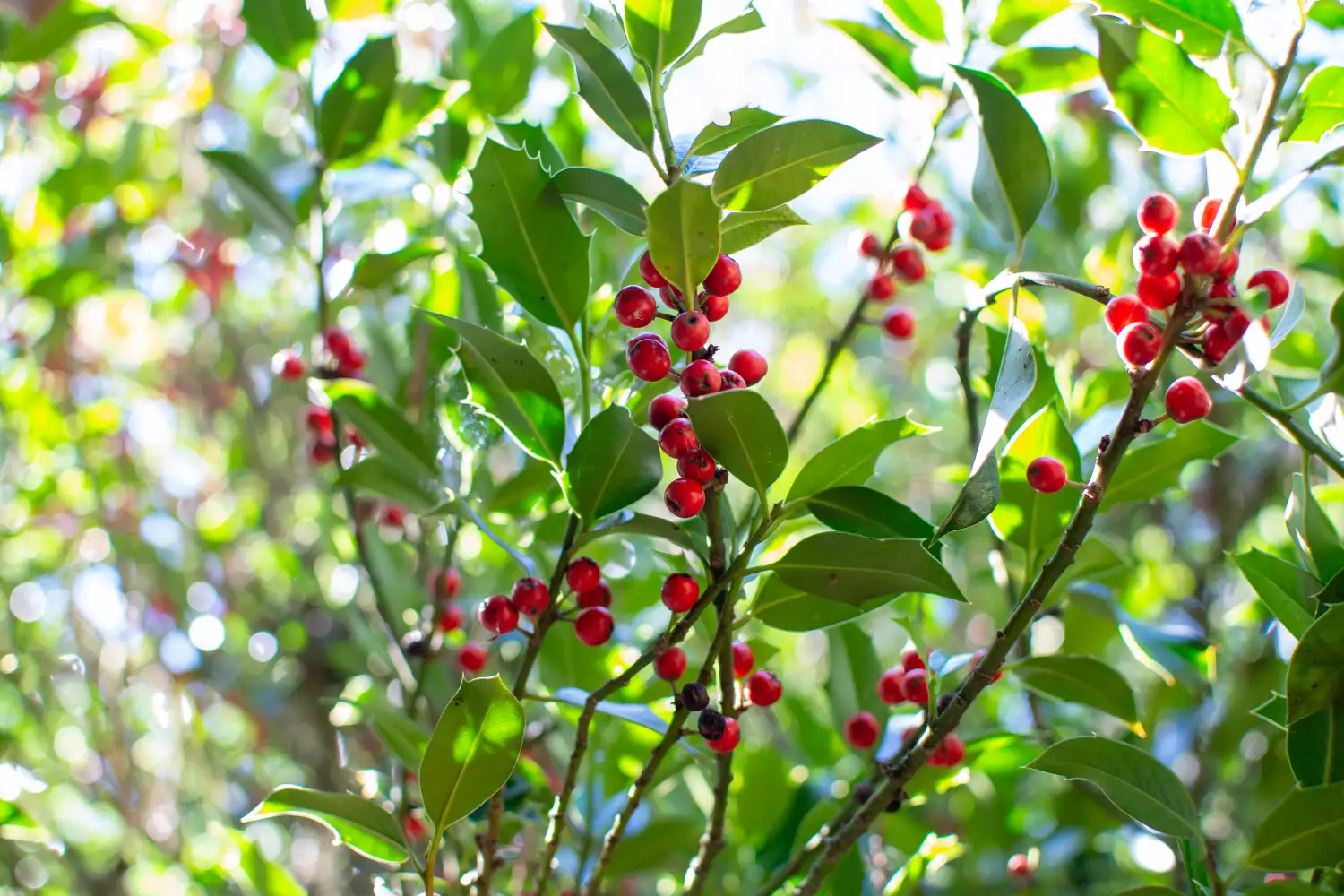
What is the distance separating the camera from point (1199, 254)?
2.69 ft

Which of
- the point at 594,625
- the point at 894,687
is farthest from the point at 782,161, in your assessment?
the point at 894,687

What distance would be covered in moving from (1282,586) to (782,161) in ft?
2.34

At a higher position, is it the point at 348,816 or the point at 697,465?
the point at 697,465

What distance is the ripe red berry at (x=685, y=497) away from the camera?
2.90 feet

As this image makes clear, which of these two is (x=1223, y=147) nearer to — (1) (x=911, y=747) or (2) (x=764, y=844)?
(1) (x=911, y=747)

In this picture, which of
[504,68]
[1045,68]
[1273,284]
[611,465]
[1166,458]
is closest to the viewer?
[611,465]

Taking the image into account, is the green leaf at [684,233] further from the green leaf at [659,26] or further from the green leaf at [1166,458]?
the green leaf at [1166,458]

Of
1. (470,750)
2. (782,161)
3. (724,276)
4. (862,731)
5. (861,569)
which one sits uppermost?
(782,161)

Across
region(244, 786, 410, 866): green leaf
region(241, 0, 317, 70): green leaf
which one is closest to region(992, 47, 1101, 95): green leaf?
region(241, 0, 317, 70): green leaf

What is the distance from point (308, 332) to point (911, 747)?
57.3 inches

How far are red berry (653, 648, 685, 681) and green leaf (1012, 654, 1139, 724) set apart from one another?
379 millimetres

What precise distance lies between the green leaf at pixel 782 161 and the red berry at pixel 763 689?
1.59 ft

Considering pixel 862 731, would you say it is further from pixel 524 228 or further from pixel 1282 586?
pixel 524 228

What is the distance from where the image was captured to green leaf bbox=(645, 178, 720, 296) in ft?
2.72
